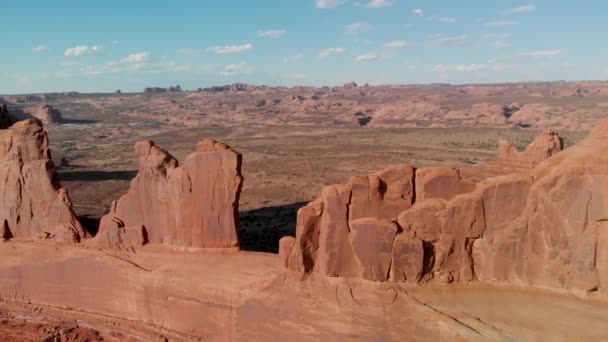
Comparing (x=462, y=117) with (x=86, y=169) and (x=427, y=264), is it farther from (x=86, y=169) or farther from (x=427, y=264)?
(x=427, y=264)

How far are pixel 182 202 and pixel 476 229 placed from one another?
A: 9136mm

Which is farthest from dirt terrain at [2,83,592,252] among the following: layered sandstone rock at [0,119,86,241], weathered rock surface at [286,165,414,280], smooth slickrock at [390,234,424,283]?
smooth slickrock at [390,234,424,283]

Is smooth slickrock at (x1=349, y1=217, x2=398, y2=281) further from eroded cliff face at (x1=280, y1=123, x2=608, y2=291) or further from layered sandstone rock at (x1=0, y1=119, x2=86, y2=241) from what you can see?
layered sandstone rock at (x1=0, y1=119, x2=86, y2=241)

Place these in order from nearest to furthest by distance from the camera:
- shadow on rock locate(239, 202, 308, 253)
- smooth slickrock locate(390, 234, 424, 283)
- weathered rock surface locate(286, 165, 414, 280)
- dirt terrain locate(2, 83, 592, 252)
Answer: smooth slickrock locate(390, 234, 424, 283), weathered rock surface locate(286, 165, 414, 280), shadow on rock locate(239, 202, 308, 253), dirt terrain locate(2, 83, 592, 252)

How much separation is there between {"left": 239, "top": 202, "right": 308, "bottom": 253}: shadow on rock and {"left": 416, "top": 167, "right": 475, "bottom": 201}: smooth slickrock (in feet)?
40.6

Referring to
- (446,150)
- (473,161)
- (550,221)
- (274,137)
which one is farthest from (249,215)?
(274,137)

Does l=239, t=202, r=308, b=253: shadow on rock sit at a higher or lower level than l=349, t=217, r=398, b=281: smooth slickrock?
lower

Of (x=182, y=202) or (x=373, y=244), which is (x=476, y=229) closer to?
(x=373, y=244)

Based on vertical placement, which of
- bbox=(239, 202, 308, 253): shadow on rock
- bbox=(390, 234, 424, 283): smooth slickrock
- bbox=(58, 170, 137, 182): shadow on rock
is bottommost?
bbox=(239, 202, 308, 253): shadow on rock

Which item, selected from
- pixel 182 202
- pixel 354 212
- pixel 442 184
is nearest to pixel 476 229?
pixel 442 184

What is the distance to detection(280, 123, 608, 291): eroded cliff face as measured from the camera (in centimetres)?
1088

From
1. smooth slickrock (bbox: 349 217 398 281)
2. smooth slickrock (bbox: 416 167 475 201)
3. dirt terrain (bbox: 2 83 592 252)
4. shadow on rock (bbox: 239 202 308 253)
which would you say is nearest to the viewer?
smooth slickrock (bbox: 349 217 398 281)

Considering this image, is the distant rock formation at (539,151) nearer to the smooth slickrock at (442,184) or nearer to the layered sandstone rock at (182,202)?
the smooth slickrock at (442,184)

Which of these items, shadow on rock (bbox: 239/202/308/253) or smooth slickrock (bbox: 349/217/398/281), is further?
shadow on rock (bbox: 239/202/308/253)
